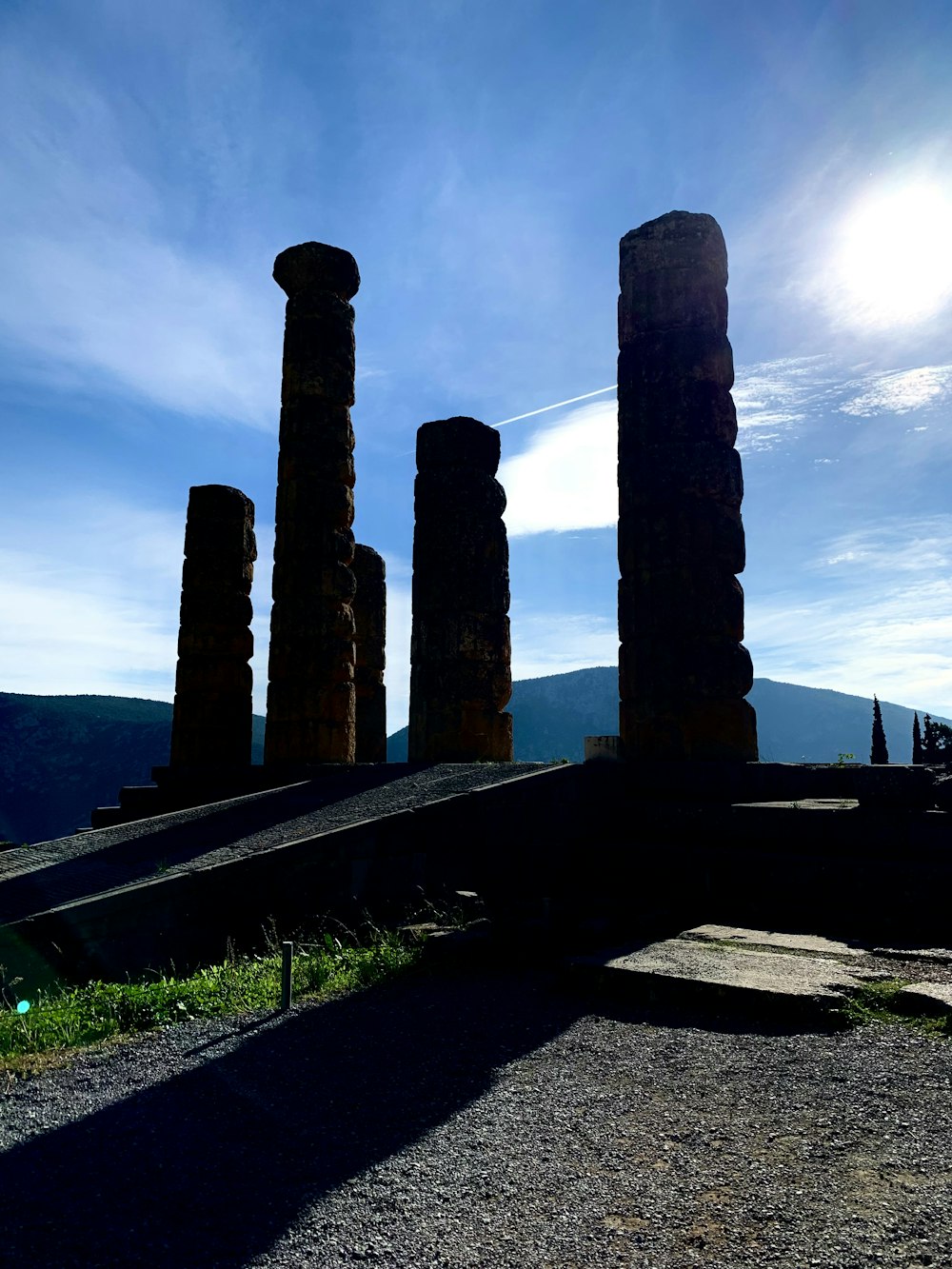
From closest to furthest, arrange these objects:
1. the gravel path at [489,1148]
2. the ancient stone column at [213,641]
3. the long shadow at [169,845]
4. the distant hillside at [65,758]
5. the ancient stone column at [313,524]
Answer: the gravel path at [489,1148]
the long shadow at [169,845]
the ancient stone column at [313,524]
the ancient stone column at [213,641]
the distant hillside at [65,758]

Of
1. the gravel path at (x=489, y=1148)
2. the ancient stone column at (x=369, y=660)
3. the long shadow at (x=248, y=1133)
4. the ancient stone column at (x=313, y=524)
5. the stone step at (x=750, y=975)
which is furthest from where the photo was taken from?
the ancient stone column at (x=369, y=660)

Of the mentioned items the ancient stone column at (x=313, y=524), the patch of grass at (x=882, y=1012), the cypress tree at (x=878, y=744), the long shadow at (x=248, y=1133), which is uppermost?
the ancient stone column at (x=313, y=524)

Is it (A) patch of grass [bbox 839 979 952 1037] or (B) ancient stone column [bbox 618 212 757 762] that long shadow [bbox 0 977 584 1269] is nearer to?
(A) patch of grass [bbox 839 979 952 1037]

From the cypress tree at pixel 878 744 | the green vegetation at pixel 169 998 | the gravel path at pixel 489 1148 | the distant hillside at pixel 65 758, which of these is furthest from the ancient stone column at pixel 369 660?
the distant hillside at pixel 65 758

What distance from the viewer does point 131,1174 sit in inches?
118

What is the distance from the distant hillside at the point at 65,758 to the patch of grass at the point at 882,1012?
93.6 meters

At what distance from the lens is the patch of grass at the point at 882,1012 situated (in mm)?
4230

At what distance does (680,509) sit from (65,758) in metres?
112

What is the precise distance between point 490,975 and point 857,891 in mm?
3034

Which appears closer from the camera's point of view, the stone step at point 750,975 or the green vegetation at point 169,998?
the stone step at point 750,975

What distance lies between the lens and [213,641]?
14.9 metres

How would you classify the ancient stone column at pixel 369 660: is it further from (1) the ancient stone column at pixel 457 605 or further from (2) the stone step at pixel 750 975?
(2) the stone step at pixel 750 975

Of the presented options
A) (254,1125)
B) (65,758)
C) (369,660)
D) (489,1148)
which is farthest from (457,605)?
(65,758)

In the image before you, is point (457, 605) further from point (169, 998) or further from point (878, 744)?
point (878, 744)
